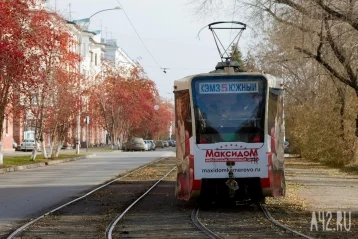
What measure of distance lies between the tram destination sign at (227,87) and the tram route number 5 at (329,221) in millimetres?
3065

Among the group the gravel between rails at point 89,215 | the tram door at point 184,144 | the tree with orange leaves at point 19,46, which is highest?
the tree with orange leaves at point 19,46

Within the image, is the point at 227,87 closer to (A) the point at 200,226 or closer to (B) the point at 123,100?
(A) the point at 200,226

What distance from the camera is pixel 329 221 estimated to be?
563 inches

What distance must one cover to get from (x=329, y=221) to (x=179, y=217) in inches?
120

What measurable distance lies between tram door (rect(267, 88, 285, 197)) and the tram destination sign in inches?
17.5

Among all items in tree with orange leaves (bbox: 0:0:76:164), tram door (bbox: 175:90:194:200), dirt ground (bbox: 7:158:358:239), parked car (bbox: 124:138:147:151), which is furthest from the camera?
parked car (bbox: 124:138:147:151)

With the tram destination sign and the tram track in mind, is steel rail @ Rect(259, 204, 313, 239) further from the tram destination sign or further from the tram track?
the tram destination sign

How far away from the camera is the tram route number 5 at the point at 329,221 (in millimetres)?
13124

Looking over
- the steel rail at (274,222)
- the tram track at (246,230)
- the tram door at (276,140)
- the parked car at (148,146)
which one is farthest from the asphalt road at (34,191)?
the parked car at (148,146)

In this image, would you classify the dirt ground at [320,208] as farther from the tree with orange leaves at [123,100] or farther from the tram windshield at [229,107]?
the tree with orange leaves at [123,100]

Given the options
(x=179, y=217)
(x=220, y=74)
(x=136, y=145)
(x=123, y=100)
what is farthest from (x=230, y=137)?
(x=123, y=100)

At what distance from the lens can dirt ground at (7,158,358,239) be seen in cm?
1252

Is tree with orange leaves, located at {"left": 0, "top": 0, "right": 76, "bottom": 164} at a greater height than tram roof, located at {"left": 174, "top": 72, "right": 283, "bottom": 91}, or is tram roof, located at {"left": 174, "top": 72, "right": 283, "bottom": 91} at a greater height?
tree with orange leaves, located at {"left": 0, "top": 0, "right": 76, "bottom": 164}

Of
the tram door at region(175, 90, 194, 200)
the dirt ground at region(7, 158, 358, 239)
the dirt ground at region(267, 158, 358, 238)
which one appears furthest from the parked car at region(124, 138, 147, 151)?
the tram door at region(175, 90, 194, 200)
